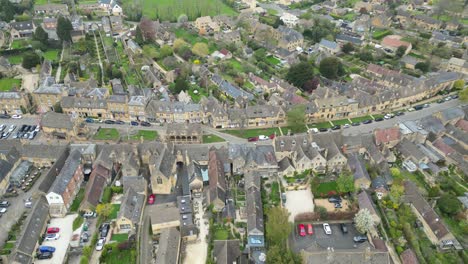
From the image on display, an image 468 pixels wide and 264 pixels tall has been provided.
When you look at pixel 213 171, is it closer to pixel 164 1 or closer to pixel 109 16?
pixel 109 16

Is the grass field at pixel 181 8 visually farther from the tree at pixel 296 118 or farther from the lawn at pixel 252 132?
the tree at pixel 296 118

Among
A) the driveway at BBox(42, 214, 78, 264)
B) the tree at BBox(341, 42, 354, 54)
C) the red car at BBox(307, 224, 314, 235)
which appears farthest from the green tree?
the tree at BBox(341, 42, 354, 54)

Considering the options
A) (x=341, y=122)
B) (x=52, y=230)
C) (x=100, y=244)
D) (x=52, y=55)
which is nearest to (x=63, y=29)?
(x=52, y=55)

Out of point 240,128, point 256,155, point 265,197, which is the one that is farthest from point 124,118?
point 265,197

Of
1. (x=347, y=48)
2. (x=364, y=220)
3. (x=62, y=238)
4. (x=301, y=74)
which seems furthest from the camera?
(x=347, y=48)

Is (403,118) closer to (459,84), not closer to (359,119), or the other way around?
(359,119)
